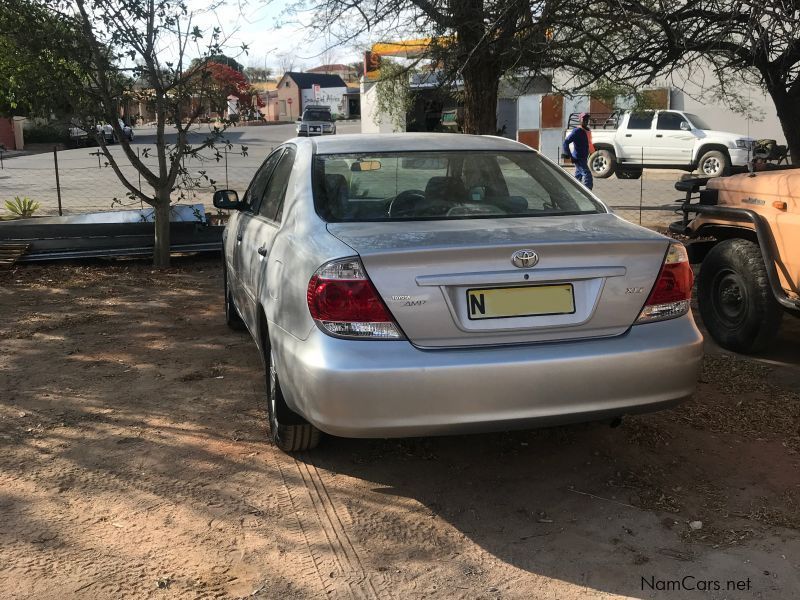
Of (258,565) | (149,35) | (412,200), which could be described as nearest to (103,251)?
(149,35)

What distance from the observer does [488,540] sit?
3225 mm

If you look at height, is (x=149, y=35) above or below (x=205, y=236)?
above

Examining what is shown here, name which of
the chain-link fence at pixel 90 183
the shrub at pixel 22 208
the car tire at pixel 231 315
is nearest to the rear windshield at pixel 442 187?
the car tire at pixel 231 315

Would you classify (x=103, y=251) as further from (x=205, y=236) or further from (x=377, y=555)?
(x=377, y=555)

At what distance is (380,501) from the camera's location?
3.56 metres

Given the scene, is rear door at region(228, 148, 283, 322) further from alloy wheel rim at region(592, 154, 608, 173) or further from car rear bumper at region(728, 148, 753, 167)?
alloy wheel rim at region(592, 154, 608, 173)

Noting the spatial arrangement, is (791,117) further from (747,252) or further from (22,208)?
(22,208)

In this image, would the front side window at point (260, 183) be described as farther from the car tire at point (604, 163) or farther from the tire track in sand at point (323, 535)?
the car tire at point (604, 163)

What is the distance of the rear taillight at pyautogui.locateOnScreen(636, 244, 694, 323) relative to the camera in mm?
3410

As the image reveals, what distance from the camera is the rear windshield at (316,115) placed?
144 ft

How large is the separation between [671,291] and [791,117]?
708 centimetres

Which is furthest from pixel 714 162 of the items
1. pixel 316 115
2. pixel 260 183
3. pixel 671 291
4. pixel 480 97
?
pixel 316 115

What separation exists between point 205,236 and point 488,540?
7311 mm

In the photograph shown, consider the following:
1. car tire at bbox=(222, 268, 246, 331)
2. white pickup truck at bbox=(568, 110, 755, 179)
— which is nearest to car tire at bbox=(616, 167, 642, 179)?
white pickup truck at bbox=(568, 110, 755, 179)
